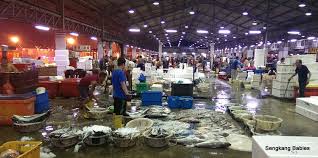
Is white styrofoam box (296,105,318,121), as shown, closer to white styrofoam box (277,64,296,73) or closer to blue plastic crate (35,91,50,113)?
white styrofoam box (277,64,296,73)

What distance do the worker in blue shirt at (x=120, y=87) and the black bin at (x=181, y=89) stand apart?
4311 millimetres

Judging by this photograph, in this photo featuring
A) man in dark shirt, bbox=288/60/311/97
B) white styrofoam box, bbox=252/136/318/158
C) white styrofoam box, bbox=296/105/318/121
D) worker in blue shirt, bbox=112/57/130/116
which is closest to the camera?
white styrofoam box, bbox=252/136/318/158

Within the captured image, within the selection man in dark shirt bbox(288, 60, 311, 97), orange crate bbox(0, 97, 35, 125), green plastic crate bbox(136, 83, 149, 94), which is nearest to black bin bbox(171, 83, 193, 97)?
green plastic crate bbox(136, 83, 149, 94)

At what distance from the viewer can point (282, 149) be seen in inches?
97.7

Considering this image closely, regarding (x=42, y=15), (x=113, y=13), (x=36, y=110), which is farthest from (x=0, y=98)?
(x=113, y=13)

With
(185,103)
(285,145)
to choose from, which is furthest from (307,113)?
(285,145)

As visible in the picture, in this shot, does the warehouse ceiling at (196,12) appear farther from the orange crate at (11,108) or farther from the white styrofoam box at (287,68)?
the white styrofoam box at (287,68)

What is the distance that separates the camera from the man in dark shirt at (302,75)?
11.8 meters

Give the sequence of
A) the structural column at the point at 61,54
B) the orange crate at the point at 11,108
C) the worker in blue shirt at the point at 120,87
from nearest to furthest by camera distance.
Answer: the worker in blue shirt at the point at 120,87 < the orange crate at the point at 11,108 < the structural column at the point at 61,54

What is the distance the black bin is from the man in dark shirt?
4664 millimetres

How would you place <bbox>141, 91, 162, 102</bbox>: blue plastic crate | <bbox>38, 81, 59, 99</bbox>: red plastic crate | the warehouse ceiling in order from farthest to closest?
the warehouse ceiling, <bbox>38, 81, 59, 99</bbox>: red plastic crate, <bbox>141, 91, 162, 102</bbox>: blue plastic crate

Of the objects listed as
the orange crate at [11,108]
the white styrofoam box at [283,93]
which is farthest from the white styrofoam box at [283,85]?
the orange crate at [11,108]

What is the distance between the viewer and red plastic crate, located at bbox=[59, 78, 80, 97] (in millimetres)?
12688

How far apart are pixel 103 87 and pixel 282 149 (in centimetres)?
1383
